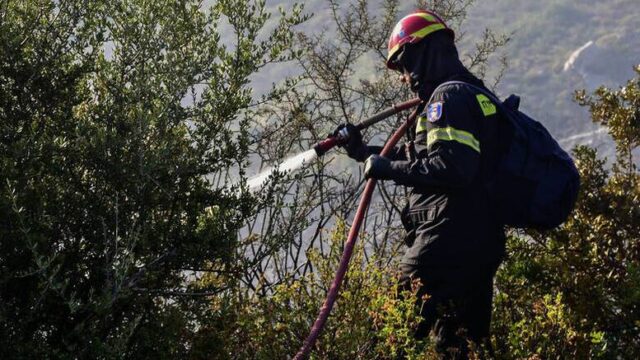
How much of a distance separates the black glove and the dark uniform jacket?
45 centimetres

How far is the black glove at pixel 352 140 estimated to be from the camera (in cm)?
444

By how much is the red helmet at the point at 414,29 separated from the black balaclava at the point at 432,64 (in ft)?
0.09

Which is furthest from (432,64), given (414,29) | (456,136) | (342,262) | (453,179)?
(342,262)

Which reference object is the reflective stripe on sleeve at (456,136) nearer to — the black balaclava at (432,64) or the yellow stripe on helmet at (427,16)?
the black balaclava at (432,64)

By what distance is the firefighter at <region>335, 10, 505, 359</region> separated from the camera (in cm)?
371

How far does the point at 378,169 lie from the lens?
3.83m

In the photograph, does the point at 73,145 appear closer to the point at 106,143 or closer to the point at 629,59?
the point at 106,143

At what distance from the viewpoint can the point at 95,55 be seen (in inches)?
182

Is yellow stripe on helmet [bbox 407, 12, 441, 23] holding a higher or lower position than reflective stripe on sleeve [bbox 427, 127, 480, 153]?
higher

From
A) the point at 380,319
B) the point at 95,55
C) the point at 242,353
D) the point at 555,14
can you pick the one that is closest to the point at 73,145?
the point at 95,55

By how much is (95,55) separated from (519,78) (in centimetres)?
15580

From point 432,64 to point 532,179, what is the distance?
72cm

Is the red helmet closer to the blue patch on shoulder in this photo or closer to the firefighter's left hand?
the blue patch on shoulder

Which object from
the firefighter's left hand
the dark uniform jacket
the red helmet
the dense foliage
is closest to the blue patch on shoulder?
the dark uniform jacket
